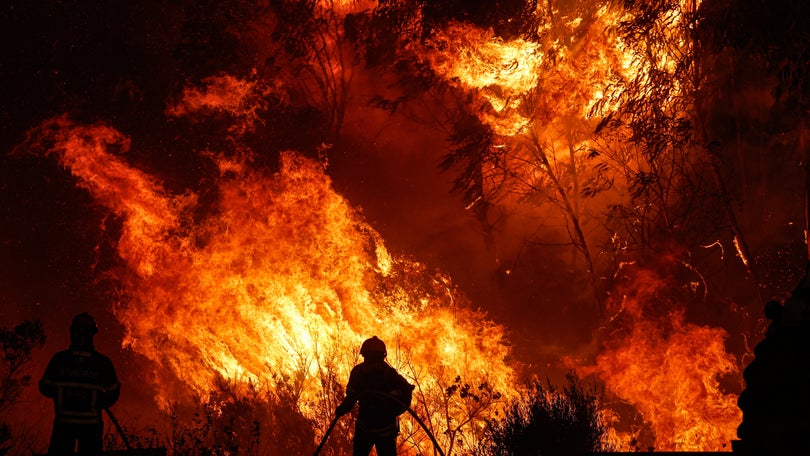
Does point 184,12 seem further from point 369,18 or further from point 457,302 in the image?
point 457,302

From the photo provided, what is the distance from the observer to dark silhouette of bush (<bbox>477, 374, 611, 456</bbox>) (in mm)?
7523

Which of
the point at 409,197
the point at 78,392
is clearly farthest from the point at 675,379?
the point at 409,197

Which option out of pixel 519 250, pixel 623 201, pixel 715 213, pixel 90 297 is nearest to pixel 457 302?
pixel 519 250

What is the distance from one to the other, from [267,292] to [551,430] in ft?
21.3

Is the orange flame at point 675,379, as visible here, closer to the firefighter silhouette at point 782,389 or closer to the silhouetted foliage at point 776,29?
the silhouetted foliage at point 776,29

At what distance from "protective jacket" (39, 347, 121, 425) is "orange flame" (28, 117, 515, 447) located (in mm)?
4503

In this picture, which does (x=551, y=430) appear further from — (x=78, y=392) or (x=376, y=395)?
(x=78, y=392)

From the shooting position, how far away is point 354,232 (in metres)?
13.8

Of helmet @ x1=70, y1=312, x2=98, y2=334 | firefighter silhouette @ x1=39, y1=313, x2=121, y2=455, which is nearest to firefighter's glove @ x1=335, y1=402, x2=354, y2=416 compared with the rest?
firefighter silhouette @ x1=39, y1=313, x2=121, y2=455

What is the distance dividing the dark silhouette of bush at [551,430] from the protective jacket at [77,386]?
408 cm

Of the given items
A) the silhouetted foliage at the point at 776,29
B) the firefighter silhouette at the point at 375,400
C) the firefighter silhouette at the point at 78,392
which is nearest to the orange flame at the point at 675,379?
the silhouetted foliage at the point at 776,29

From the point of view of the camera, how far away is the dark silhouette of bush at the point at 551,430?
24.7 feet

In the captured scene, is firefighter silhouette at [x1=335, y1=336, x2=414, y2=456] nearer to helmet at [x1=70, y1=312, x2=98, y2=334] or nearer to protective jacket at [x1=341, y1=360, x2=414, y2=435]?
protective jacket at [x1=341, y1=360, x2=414, y2=435]

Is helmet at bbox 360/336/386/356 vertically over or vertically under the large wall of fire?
under
